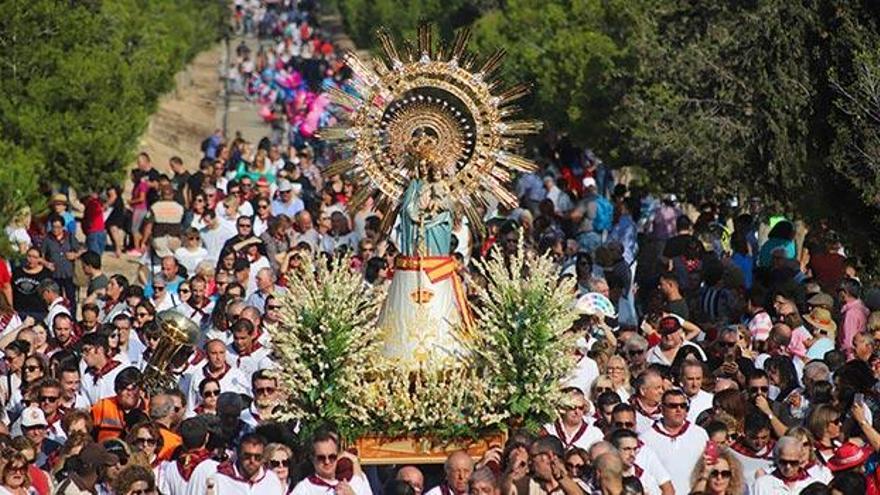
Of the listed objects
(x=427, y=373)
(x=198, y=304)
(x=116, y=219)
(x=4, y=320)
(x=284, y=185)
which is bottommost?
(x=116, y=219)

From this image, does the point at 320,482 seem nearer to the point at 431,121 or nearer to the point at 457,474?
the point at 457,474

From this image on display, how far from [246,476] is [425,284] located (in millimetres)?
2577

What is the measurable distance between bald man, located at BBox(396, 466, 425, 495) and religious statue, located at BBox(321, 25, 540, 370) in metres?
2.03

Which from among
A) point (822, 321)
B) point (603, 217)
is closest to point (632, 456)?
point (822, 321)

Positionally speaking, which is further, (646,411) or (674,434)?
(646,411)

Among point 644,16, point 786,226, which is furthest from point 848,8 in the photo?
point 644,16

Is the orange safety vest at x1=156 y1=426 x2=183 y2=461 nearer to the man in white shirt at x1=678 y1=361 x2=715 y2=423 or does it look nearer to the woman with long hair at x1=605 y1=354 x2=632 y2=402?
the woman with long hair at x1=605 y1=354 x2=632 y2=402

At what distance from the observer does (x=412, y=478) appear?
51.6 feet

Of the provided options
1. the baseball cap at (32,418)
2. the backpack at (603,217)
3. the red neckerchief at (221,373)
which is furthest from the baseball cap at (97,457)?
the backpack at (603,217)

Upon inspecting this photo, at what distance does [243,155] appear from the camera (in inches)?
1499

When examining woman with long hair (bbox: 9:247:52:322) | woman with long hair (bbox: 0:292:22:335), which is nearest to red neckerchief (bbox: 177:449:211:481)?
woman with long hair (bbox: 0:292:22:335)

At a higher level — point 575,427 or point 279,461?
point 575,427

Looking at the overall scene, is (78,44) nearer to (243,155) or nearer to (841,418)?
(243,155)

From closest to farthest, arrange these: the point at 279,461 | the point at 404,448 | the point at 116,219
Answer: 1. the point at 279,461
2. the point at 404,448
3. the point at 116,219
